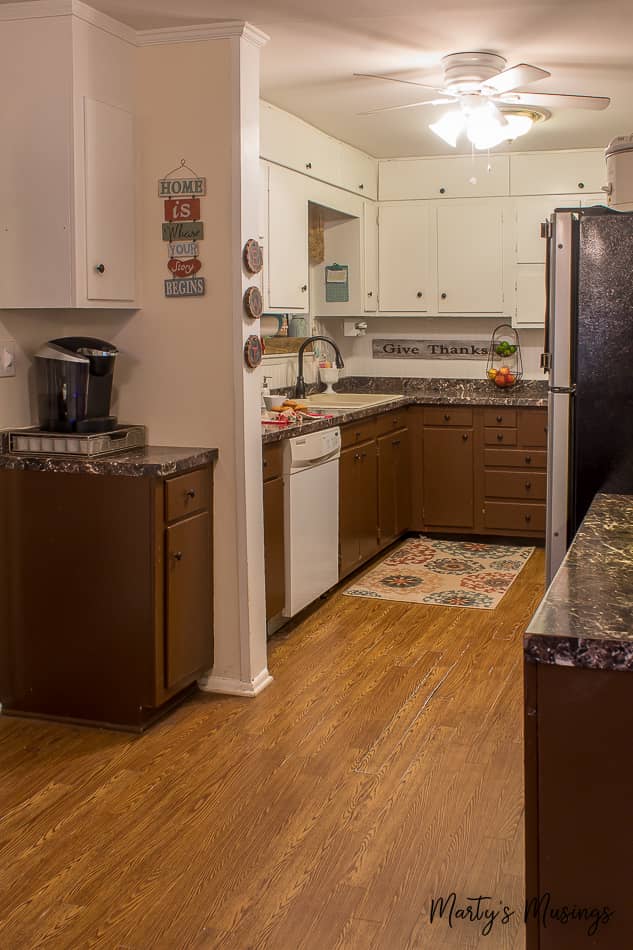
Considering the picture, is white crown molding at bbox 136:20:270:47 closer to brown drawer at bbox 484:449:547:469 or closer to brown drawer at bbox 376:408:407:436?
brown drawer at bbox 376:408:407:436

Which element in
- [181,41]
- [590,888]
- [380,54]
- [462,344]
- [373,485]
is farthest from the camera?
[462,344]

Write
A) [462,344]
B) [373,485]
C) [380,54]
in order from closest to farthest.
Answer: [380,54] < [373,485] < [462,344]

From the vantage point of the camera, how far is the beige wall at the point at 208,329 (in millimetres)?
3625

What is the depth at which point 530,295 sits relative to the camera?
6.49 m

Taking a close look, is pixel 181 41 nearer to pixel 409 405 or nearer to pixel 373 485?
pixel 373 485

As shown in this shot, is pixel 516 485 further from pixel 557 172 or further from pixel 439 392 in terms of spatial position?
pixel 557 172

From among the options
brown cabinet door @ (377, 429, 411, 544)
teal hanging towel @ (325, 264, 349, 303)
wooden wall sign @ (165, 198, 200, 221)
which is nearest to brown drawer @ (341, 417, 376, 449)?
brown cabinet door @ (377, 429, 411, 544)

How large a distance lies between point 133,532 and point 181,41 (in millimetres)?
1750

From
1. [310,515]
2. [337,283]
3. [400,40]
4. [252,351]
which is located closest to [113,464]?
[252,351]

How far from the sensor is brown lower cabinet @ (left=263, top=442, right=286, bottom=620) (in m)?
4.20

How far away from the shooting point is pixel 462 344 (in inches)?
273

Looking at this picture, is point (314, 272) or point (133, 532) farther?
point (314, 272)

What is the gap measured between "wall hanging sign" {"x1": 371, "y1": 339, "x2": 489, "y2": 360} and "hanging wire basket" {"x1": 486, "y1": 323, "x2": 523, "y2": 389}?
0.06 meters

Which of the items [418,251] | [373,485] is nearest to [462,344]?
[418,251]
